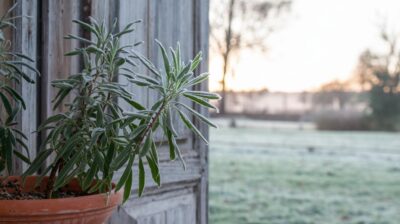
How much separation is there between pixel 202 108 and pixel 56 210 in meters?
1.09

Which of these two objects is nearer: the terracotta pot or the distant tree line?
the terracotta pot

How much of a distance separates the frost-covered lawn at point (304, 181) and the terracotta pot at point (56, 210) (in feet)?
11.3

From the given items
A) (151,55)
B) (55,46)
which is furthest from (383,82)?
(55,46)

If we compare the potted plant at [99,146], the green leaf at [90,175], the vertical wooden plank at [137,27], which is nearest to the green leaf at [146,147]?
the potted plant at [99,146]

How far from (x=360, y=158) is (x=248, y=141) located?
10.6 ft

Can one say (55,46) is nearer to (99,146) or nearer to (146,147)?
(99,146)

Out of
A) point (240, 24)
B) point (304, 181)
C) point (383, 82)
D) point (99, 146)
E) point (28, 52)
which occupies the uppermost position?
point (240, 24)

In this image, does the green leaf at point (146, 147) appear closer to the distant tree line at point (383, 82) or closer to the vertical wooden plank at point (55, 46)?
the vertical wooden plank at point (55, 46)

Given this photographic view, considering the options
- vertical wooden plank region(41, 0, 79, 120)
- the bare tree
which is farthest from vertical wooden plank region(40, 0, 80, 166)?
the bare tree

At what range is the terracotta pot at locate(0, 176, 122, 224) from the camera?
41.9 inches

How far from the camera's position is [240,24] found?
15.2m

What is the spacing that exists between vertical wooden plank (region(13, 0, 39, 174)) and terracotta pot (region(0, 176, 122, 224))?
0.44 metres

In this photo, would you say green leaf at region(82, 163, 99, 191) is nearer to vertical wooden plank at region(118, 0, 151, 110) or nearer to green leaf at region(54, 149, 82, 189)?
green leaf at region(54, 149, 82, 189)

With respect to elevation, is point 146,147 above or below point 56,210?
above
